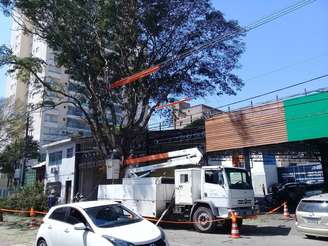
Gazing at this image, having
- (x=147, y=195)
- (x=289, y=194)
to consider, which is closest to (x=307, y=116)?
(x=147, y=195)

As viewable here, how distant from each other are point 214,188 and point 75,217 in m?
7.43

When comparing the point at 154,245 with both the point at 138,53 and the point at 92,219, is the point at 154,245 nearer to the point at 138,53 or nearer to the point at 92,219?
the point at 92,219

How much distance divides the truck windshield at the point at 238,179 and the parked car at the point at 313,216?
9.33 ft

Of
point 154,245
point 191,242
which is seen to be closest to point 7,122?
point 191,242

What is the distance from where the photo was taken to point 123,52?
25484mm

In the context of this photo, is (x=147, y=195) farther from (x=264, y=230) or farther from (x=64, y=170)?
(x=64, y=170)

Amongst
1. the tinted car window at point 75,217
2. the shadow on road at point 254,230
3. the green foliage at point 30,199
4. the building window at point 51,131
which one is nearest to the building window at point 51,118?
the building window at point 51,131

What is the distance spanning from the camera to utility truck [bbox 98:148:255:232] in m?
16.0

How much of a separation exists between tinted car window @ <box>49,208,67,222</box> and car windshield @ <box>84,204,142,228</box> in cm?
96

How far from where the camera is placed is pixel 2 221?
79.3 ft

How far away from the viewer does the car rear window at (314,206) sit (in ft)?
43.9

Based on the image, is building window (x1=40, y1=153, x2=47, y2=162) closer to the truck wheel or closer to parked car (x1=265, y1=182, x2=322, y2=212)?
parked car (x1=265, y1=182, x2=322, y2=212)

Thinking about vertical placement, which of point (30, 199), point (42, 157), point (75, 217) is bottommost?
point (75, 217)

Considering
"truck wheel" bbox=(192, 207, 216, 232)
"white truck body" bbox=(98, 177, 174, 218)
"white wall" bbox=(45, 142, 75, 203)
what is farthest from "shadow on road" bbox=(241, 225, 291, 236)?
"white wall" bbox=(45, 142, 75, 203)
